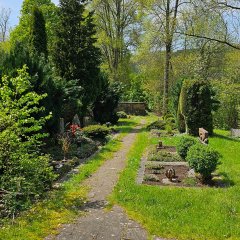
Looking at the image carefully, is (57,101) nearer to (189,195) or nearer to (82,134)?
(82,134)

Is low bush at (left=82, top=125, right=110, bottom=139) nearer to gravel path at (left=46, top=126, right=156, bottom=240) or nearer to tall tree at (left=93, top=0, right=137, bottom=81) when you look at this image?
gravel path at (left=46, top=126, right=156, bottom=240)

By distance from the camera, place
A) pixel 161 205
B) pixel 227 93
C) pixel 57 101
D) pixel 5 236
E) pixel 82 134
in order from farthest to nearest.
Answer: pixel 227 93
pixel 82 134
pixel 57 101
pixel 161 205
pixel 5 236

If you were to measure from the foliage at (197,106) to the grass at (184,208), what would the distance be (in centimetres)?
807

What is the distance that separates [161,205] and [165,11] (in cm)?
2482

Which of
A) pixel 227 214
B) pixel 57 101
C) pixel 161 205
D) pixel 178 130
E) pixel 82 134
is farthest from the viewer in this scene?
pixel 178 130

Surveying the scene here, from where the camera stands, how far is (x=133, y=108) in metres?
39.8

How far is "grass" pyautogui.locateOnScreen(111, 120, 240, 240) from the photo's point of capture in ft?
20.6

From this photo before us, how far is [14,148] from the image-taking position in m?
7.46

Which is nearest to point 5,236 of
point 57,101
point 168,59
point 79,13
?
point 57,101

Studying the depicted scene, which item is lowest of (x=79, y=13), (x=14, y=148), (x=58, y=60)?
(x=14, y=148)

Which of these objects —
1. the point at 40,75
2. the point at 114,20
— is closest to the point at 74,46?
the point at 40,75

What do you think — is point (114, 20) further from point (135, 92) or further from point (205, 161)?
point (205, 161)

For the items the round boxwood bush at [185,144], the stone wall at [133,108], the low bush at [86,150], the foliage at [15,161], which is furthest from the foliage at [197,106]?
the stone wall at [133,108]

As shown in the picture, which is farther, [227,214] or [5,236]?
[227,214]
